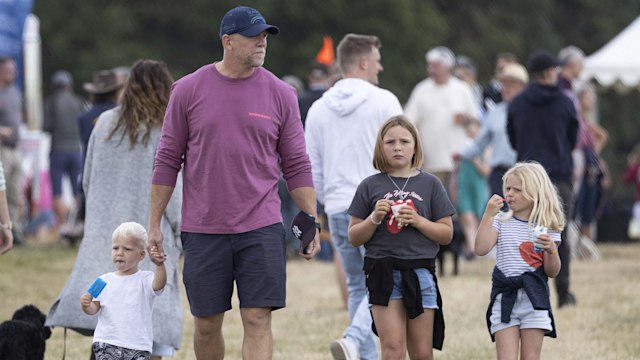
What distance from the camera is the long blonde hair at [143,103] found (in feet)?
22.8

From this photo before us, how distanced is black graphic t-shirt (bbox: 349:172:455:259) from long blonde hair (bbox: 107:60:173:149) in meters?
1.27

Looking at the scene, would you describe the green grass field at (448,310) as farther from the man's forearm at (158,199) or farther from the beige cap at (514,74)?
the man's forearm at (158,199)

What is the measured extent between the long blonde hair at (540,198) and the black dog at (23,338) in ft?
8.50

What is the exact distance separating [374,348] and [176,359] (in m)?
1.39

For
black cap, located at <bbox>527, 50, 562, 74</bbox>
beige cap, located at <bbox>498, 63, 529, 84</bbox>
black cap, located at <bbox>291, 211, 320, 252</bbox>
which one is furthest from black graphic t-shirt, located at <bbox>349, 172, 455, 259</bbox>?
beige cap, located at <bbox>498, 63, 529, 84</bbox>

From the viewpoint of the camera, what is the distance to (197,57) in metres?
32.9

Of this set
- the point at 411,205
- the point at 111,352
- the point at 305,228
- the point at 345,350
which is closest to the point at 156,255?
the point at 111,352

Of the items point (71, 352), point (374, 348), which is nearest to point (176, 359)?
point (71, 352)

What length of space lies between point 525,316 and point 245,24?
198cm

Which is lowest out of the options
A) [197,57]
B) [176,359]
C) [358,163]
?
[176,359]

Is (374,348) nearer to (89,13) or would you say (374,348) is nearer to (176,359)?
(176,359)

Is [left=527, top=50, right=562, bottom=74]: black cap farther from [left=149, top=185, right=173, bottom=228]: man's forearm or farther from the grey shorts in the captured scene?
[left=149, top=185, right=173, bottom=228]: man's forearm

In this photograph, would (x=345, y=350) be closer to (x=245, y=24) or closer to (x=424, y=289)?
(x=424, y=289)

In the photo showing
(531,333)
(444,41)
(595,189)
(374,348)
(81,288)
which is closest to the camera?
(531,333)
